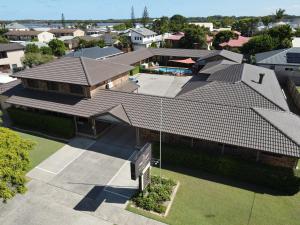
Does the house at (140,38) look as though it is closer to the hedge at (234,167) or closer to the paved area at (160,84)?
→ the paved area at (160,84)

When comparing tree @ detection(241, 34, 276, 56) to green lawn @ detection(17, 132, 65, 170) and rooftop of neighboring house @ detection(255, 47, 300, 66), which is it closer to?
rooftop of neighboring house @ detection(255, 47, 300, 66)

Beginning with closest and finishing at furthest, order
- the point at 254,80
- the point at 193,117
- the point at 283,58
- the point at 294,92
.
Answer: the point at 193,117
the point at 254,80
the point at 294,92
the point at 283,58

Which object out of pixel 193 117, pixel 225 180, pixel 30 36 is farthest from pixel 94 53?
pixel 30 36

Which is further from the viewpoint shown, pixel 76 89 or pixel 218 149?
pixel 76 89

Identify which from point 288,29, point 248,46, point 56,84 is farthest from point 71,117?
point 288,29

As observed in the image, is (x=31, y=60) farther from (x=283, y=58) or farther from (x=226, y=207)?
(x=283, y=58)

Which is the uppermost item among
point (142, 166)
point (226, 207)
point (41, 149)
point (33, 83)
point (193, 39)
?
point (193, 39)

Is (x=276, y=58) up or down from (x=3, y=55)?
down

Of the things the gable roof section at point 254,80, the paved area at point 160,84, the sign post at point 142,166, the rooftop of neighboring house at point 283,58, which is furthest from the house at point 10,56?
the rooftop of neighboring house at point 283,58
